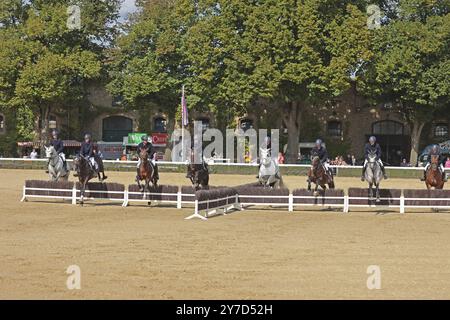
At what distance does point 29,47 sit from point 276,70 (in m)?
26.6

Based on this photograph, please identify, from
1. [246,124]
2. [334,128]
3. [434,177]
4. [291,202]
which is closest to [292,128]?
[246,124]

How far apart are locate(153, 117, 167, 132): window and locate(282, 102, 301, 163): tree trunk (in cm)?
1915

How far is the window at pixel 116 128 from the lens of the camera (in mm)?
89938

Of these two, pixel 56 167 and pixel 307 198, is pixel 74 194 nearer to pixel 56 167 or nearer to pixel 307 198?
pixel 56 167

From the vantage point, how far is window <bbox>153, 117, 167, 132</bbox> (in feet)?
290

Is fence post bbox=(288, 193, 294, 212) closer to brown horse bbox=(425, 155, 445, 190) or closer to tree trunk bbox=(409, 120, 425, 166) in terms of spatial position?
brown horse bbox=(425, 155, 445, 190)

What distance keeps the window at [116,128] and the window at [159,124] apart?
316 centimetres

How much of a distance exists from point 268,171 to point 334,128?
49013 mm

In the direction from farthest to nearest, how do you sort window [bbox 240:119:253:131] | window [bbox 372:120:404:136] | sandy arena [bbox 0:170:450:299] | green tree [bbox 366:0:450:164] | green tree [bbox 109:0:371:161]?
window [bbox 372:120:404:136] < window [bbox 240:119:253:131] < green tree [bbox 366:0:450:164] < green tree [bbox 109:0:371:161] < sandy arena [bbox 0:170:450:299]

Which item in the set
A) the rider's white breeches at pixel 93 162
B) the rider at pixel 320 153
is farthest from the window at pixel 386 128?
the rider's white breeches at pixel 93 162

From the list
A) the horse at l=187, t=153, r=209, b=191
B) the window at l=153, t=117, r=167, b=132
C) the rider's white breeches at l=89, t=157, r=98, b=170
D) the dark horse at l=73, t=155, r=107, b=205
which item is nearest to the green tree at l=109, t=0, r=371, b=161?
the window at l=153, t=117, r=167, b=132

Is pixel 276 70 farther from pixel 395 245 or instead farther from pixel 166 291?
pixel 166 291

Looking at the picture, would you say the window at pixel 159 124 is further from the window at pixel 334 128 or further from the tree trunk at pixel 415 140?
the tree trunk at pixel 415 140
